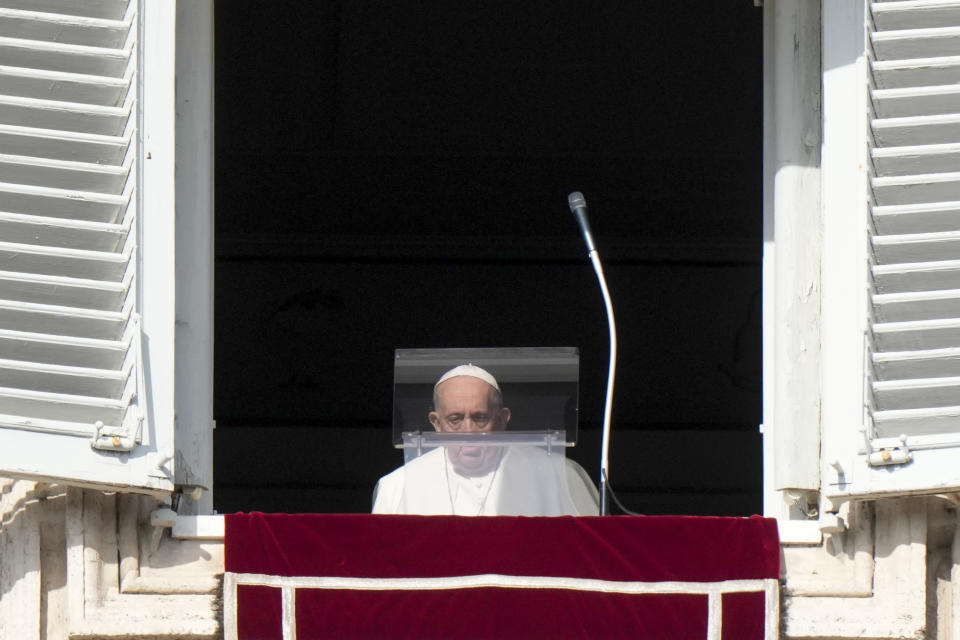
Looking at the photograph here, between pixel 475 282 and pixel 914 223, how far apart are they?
4786mm

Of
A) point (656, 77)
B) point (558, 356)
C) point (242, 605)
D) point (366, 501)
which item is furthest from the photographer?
point (366, 501)

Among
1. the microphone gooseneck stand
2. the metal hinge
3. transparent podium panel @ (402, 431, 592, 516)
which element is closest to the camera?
the metal hinge

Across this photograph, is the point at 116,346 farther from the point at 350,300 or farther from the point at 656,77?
the point at 350,300

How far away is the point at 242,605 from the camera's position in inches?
123

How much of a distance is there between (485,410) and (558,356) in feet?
0.64

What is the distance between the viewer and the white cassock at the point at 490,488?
3605 millimetres

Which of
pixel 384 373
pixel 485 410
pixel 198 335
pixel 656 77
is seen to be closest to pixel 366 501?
pixel 384 373

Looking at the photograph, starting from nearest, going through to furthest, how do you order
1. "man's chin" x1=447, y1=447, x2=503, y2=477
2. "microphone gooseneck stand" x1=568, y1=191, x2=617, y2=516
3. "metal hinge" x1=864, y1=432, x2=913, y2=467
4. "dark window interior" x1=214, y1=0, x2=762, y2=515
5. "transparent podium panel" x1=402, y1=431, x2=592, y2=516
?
"metal hinge" x1=864, y1=432, x2=913, y2=467, "microphone gooseneck stand" x1=568, y1=191, x2=617, y2=516, "transparent podium panel" x1=402, y1=431, x2=592, y2=516, "man's chin" x1=447, y1=447, x2=503, y2=477, "dark window interior" x1=214, y1=0, x2=762, y2=515

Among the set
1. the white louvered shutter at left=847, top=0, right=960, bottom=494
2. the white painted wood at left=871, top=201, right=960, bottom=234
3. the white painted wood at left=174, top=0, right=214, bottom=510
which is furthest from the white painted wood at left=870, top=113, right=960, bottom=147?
the white painted wood at left=174, top=0, right=214, bottom=510

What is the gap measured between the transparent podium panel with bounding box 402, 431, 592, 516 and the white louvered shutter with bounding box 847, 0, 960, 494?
28.3 inches

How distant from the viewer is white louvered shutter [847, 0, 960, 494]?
309 cm

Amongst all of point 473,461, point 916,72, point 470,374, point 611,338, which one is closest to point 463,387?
point 470,374

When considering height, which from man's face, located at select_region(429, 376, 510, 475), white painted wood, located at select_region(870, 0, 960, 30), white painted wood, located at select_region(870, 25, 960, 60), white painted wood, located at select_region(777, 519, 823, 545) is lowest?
white painted wood, located at select_region(777, 519, 823, 545)

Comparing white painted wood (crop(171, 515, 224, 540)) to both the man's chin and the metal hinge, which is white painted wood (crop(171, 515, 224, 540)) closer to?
the man's chin
